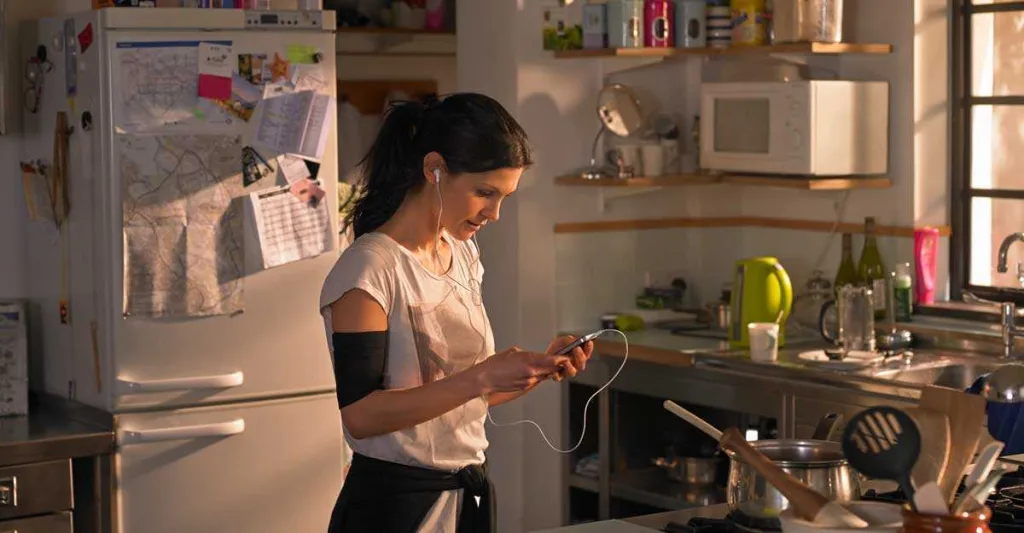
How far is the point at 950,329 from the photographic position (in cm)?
414

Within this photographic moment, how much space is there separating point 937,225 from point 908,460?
107 inches

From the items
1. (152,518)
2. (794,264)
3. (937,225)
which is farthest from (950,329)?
(152,518)

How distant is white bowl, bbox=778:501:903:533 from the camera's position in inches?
71.1

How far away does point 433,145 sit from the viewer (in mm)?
2492

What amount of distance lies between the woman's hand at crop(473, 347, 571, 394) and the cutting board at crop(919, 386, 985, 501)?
0.60 meters

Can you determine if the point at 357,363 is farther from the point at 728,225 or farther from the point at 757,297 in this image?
the point at 728,225

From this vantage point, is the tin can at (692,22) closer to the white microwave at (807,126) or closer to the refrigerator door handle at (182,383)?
the white microwave at (807,126)

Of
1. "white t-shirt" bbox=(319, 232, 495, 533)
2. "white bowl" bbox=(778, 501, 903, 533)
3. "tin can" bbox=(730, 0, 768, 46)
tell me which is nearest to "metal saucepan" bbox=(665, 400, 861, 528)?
"white bowl" bbox=(778, 501, 903, 533)

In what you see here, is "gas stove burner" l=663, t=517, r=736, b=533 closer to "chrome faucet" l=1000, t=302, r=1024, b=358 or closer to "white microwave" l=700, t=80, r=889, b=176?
"chrome faucet" l=1000, t=302, r=1024, b=358

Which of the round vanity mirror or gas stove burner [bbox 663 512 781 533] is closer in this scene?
gas stove burner [bbox 663 512 781 533]

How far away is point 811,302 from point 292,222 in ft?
5.32

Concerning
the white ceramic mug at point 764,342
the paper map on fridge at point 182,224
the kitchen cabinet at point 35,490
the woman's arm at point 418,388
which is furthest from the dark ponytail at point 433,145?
the white ceramic mug at point 764,342

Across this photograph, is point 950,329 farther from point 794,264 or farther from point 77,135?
point 77,135

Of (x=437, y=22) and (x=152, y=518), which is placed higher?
(x=437, y=22)
